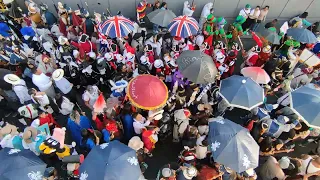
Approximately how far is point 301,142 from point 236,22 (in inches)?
185

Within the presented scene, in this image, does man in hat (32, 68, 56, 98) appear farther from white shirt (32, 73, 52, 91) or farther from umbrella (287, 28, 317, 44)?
umbrella (287, 28, 317, 44)

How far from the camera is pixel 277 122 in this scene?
22.6 feet

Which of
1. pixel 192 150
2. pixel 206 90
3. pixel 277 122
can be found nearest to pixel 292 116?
pixel 277 122

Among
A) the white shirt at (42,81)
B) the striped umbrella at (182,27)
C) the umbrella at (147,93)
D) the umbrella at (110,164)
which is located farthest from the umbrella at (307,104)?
the white shirt at (42,81)

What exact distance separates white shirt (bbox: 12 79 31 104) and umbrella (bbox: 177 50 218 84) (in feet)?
13.4

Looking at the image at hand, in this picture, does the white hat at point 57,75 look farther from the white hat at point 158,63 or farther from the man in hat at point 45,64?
the white hat at point 158,63

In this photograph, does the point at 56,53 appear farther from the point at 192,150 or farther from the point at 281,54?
the point at 281,54

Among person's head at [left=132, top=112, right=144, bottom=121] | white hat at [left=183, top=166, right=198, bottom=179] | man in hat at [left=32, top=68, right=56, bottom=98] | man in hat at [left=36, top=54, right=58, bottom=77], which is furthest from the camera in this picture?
man in hat at [left=36, top=54, right=58, bottom=77]

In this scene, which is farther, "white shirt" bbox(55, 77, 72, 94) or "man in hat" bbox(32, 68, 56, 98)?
"white shirt" bbox(55, 77, 72, 94)

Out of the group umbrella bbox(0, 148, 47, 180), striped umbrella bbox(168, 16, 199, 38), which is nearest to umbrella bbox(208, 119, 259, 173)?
striped umbrella bbox(168, 16, 199, 38)

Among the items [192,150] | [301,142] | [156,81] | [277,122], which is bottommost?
[301,142]

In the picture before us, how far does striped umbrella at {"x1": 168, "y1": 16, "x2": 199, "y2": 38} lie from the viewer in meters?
8.16

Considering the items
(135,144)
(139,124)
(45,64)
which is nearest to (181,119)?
(139,124)

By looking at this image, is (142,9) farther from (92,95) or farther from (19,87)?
(19,87)
